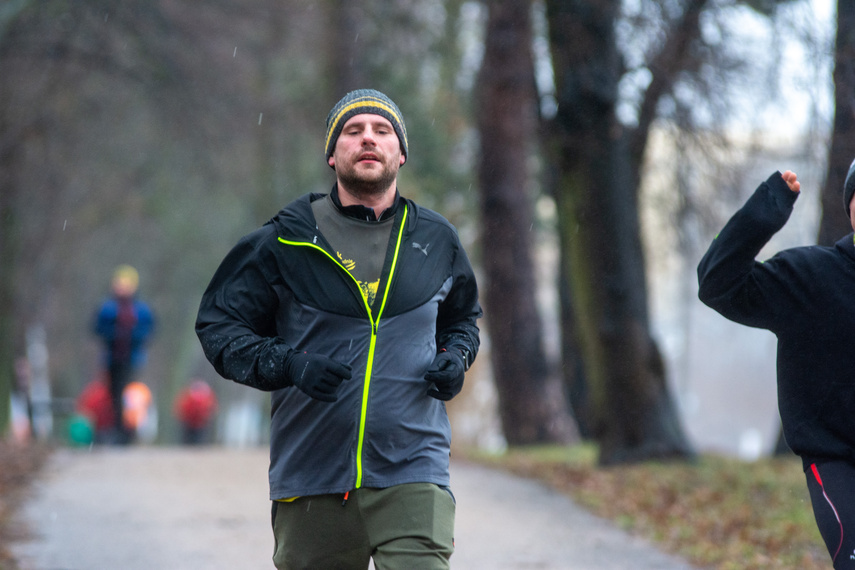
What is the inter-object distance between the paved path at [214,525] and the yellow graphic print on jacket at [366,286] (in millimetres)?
3765

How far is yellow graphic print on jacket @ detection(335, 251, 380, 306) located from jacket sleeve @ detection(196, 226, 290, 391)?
255 millimetres

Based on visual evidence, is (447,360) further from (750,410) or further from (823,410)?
(750,410)

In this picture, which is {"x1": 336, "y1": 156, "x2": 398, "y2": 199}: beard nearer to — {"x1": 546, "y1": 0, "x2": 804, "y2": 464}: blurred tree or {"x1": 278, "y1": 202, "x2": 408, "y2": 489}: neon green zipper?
{"x1": 278, "y1": 202, "x2": 408, "y2": 489}: neon green zipper

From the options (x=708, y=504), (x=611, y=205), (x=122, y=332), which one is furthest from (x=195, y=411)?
(x=708, y=504)

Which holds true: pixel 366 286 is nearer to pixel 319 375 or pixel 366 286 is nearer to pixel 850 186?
pixel 319 375

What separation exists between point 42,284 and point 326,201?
25.6 meters

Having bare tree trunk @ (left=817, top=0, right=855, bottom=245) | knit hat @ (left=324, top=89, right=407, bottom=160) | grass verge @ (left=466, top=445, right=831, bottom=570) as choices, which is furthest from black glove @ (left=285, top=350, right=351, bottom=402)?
bare tree trunk @ (left=817, top=0, right=855, bottom=245)

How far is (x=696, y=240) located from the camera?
15047mm

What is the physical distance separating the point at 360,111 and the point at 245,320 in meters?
0.81

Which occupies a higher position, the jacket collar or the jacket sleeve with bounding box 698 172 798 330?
the jacket collar

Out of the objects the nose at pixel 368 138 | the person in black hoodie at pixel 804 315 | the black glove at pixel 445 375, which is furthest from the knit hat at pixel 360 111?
the person in black hoodie at pixel 804 315

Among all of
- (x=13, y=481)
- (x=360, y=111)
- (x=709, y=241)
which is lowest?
(x=13, y=481)

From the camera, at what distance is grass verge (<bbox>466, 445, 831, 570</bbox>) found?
23.6 feet

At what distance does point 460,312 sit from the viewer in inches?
157
